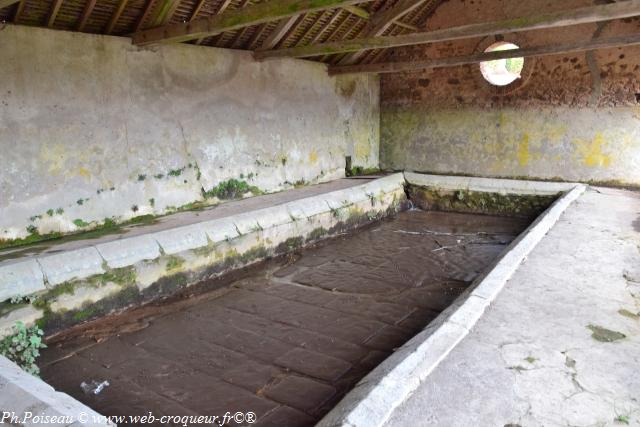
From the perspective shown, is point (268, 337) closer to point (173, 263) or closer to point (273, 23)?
point (173, 263)

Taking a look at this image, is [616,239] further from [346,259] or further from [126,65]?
[126,65]

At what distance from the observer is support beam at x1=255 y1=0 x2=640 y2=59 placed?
4.59m

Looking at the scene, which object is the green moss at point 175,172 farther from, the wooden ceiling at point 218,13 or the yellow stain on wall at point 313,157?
the yellow stain on wall at point 313,157

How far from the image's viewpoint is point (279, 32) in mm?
6590

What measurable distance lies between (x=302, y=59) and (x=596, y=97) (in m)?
5.04

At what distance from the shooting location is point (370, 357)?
341cm

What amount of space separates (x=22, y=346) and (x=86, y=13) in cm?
326

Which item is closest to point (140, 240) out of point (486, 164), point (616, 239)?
point (616, 239)

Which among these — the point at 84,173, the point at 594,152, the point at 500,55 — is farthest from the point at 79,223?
the point at 594,152

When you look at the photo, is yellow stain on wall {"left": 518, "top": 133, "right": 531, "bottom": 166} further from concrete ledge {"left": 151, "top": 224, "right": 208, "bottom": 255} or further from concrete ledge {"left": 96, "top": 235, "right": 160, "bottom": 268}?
concrete ledge {"left": 96, "top": 235, "right": 160, "bottom": 268}

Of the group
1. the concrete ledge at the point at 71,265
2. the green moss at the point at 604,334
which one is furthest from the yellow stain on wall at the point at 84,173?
the green moss at the point at 604,334

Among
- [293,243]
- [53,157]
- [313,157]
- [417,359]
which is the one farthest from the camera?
[313,157]

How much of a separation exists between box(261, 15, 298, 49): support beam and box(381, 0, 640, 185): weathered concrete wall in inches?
142

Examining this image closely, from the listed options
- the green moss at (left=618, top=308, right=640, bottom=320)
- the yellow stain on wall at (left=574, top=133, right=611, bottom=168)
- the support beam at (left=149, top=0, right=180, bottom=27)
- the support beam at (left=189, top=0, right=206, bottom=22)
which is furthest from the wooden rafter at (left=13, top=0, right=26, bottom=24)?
the yellow stain on wall at (left=574, top=133, right=611, bottom=168)
